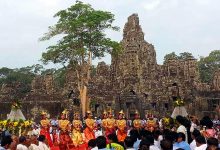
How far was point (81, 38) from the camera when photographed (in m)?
32.4

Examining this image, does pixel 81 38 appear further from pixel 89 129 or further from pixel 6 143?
pixel 6 143

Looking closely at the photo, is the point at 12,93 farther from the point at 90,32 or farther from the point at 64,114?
the point at 64,114

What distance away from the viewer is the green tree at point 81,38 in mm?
31969

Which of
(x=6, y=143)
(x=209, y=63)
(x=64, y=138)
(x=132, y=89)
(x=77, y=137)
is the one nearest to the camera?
(x=6, y=143)

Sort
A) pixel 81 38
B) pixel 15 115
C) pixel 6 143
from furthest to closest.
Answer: pixel 81 38, pixel 15 115, pixel 6 143

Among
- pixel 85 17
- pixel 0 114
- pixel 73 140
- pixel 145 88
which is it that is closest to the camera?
pixel 73 140

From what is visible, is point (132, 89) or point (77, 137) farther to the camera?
point (132, 89)

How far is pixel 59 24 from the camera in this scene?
32344mm

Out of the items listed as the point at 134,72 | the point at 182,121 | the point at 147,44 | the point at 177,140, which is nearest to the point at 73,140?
the point at 182,121

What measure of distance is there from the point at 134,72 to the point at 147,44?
4.49 m

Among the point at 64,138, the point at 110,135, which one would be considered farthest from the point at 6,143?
the point at 64,138

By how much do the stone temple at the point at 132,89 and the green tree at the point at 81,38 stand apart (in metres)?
7.91

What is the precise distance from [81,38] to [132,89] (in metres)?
11.4

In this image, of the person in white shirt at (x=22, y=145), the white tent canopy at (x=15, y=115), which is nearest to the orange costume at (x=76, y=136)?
the white tent canopy at (x=15, y=115)
